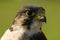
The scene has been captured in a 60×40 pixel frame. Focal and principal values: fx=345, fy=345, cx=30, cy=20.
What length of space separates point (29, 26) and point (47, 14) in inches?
158

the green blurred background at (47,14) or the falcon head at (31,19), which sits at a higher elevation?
the falcon head at (31,19)

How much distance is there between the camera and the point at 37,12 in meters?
1.28

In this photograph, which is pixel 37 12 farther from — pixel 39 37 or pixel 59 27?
pixel 59 27

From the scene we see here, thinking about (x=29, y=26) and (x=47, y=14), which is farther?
(x=47, y=14)

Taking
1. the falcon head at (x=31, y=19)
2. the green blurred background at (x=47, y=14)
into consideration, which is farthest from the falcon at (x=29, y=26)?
the green blurred background at (x=47, y=14)

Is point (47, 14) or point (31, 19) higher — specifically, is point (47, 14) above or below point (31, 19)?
below

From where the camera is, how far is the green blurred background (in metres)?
4.08

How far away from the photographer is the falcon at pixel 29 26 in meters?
Result: 1.27

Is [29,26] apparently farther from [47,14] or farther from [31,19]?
[47,14]

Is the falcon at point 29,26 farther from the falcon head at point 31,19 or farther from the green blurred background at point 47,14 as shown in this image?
the green blurred background at point 47,14

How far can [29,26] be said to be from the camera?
1.28 metres

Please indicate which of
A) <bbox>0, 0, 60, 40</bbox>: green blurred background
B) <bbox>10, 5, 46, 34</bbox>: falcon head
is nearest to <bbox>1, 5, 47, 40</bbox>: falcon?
<bbox>10, 5, 46, 34</bbox>: falcon head

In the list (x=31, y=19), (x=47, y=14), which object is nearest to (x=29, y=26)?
(x=31, y=19)

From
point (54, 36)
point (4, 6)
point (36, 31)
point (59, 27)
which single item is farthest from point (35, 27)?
point (4, 6)
